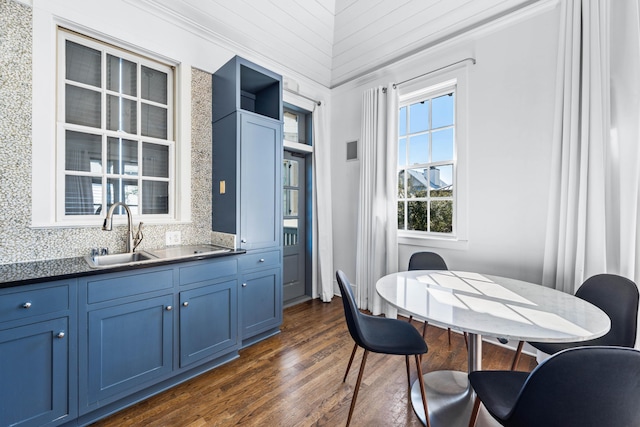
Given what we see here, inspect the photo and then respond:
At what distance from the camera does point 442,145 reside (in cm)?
315

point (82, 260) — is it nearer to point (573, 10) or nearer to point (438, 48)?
point (438, 48)

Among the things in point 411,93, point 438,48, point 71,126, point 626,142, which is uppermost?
point 438,48

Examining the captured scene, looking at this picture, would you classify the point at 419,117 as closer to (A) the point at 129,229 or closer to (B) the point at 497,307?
(B) the point at 497,307

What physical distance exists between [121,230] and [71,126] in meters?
0.88

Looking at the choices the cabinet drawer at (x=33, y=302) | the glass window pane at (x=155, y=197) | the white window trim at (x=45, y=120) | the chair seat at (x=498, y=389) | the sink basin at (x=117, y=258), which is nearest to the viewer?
the chair seat at (x=498, y=389)

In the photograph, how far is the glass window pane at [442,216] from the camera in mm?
3098

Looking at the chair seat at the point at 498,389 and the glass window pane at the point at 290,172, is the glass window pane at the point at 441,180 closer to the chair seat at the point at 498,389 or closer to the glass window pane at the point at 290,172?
the glass window pane at the point at 290,172

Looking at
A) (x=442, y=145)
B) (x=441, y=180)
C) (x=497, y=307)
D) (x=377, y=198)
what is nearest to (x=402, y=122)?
(x=442, y=145)

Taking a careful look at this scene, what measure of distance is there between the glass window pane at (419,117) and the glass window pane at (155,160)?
281cm

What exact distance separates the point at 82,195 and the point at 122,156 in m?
0.45

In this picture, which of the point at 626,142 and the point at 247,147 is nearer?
the point at 626,142

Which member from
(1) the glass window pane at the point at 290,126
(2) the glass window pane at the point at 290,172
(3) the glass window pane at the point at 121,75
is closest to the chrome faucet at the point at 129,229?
(3) the glass window pane at the point at 121,75

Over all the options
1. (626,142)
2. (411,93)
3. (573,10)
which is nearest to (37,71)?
(411,93)

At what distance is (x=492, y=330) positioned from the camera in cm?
127
